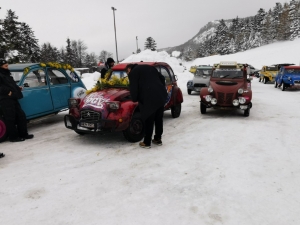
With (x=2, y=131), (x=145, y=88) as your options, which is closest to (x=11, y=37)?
(x=2, y=131)

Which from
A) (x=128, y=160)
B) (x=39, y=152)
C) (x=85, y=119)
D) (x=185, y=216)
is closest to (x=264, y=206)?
(x=185, y=216)

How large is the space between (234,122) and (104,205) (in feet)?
17.7

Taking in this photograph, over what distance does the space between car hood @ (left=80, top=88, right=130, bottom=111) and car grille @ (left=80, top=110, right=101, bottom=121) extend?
4.4 inches

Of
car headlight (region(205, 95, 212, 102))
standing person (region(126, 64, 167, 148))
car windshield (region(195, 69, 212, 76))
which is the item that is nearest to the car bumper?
standing person (region(126, 64, 167, 148))

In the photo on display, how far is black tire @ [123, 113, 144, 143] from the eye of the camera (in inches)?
218

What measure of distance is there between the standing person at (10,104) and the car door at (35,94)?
1.96 ft

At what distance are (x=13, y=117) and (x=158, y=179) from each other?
4.08 metres

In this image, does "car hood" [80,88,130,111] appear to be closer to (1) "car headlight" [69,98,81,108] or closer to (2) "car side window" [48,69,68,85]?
(1) "car headlight" [69,98,81,108]

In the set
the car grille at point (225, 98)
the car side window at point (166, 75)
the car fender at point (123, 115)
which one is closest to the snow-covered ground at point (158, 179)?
the car fender at point (123, 115)

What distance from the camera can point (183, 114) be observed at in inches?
350

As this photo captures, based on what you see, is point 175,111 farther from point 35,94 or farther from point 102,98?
point 35,94

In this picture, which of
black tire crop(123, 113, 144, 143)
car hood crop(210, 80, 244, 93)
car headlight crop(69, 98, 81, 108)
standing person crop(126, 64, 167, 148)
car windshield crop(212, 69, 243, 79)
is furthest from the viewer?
car windshield crop(212, 69, 243, 79)

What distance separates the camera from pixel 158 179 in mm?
3828

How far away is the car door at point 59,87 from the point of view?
24.7ft
